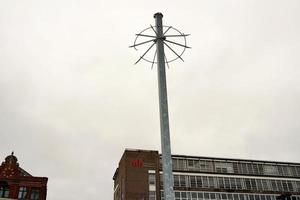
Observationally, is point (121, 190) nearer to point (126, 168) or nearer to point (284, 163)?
point (126, 168)

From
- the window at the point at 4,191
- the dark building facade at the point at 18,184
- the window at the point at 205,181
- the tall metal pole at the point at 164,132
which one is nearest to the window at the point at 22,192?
the dark building facade at the point at 18,184

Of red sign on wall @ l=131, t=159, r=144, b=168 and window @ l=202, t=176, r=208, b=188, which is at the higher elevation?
red sign on wall @ l=131, t=159, r=144, b=168

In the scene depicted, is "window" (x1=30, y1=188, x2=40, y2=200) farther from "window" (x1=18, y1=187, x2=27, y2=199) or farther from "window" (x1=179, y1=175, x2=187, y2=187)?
"window" (x1=179, y1=175, x2=187, y2=187)

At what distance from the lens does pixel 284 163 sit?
64.2 meters

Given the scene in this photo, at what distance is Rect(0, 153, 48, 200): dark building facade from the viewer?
170 feet


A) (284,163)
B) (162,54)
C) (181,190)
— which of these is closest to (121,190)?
(181,190)

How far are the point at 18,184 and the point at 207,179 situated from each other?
3129cm

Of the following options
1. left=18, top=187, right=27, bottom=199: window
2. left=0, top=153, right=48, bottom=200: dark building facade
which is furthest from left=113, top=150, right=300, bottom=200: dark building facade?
left=18, top=187, right=27, bottom=199: window

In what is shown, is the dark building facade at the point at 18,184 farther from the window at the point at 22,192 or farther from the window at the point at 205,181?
the window at the point at 205,181

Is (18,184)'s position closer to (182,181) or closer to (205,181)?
(182,181)

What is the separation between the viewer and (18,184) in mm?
52531

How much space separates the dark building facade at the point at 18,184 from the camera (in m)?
51.9

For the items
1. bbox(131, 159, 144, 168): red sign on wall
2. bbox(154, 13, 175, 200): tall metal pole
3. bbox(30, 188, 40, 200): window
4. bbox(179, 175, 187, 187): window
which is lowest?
bbox(154, 13, 175, 200): tall metal pole

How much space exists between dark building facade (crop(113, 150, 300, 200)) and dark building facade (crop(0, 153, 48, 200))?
13841 millimetres
